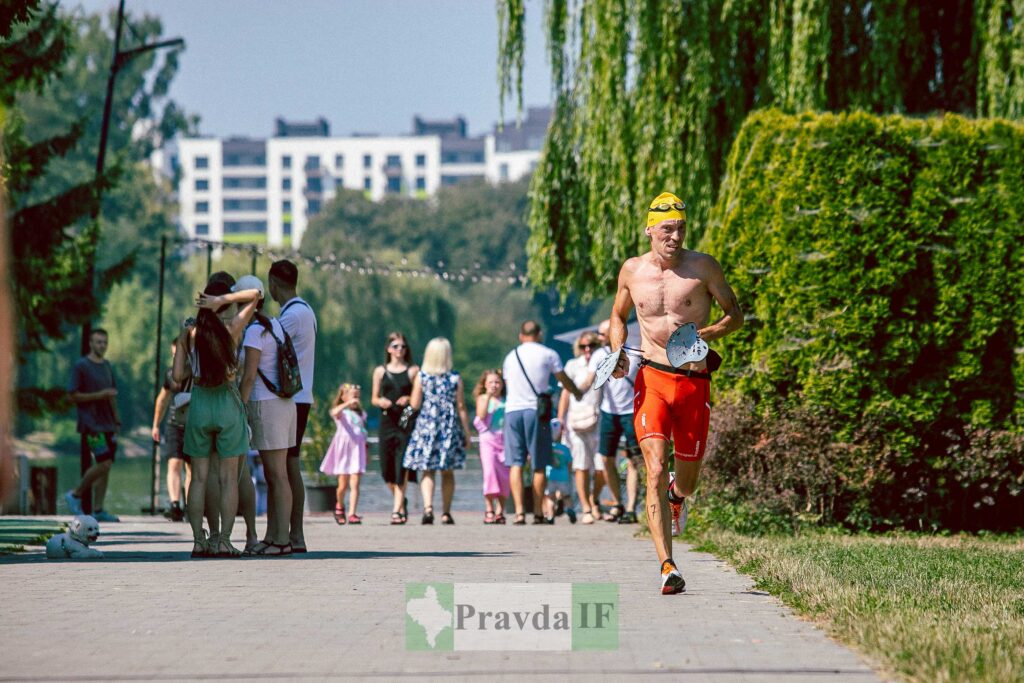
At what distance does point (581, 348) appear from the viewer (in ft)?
58.6

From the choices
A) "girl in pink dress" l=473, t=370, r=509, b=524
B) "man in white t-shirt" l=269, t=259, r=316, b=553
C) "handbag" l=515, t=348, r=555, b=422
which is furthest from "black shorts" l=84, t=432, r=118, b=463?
"man in white t-shirt" l=269, t=259, r=316, b=553

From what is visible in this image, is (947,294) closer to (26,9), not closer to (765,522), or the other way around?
(765,522)

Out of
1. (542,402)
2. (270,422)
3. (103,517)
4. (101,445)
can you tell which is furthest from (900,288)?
(103,517)

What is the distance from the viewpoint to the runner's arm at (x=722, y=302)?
30.6 feet

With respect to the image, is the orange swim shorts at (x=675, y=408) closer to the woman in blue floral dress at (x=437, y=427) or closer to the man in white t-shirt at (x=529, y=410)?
the man in white t-shirt at (x=529, y=410)

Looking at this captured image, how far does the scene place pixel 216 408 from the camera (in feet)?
36.8

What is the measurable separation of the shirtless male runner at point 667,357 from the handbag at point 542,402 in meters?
7.35

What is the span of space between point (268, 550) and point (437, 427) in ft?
18.6

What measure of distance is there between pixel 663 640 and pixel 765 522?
6.61m

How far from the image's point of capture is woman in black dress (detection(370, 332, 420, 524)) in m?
17.4

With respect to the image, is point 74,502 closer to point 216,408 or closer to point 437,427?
point 437,427

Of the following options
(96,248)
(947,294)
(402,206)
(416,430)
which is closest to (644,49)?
(416,430)

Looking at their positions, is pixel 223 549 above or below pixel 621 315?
below

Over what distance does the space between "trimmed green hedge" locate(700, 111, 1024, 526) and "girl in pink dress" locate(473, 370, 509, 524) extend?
4.82 m
